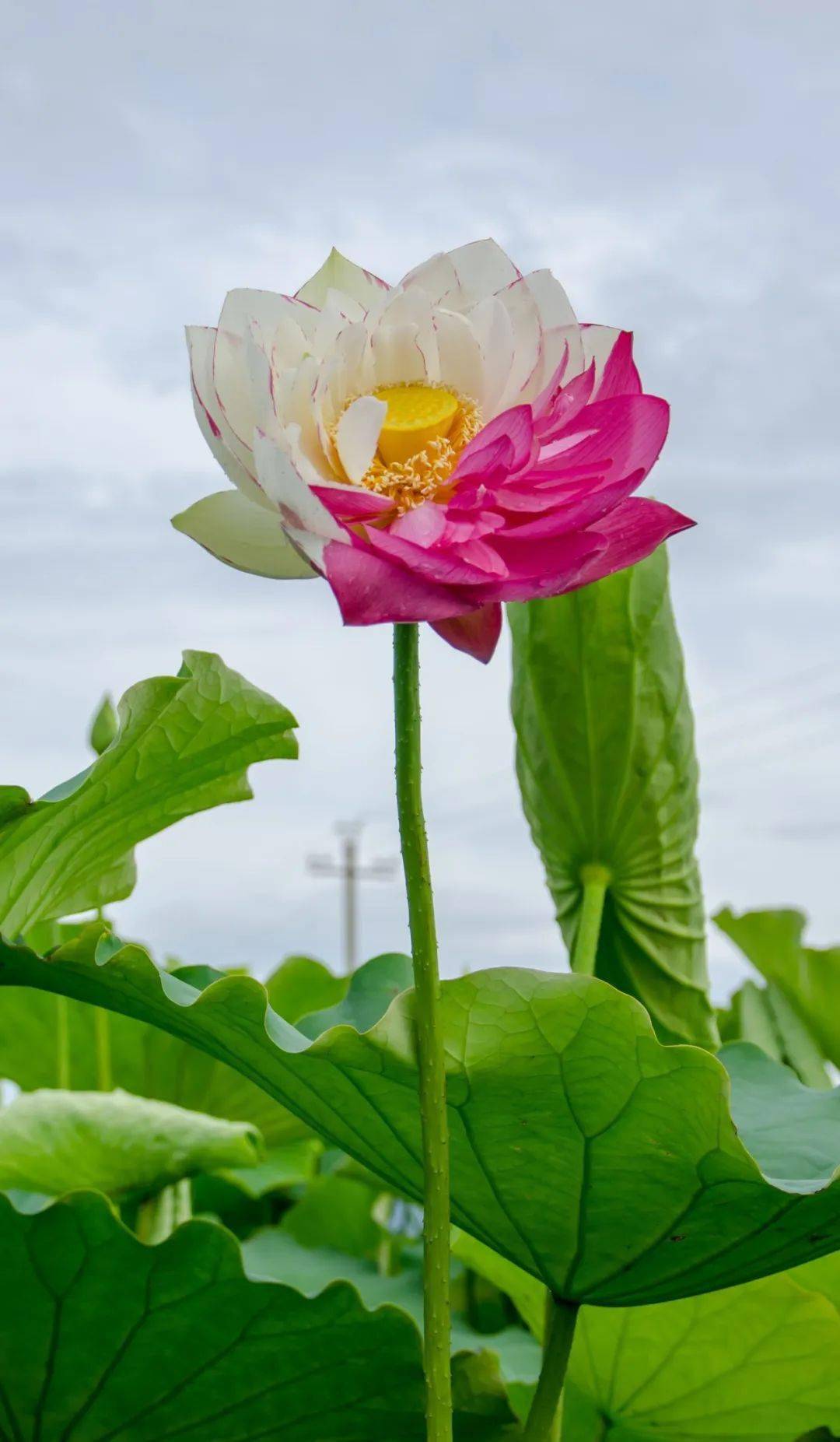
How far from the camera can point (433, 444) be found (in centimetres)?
44

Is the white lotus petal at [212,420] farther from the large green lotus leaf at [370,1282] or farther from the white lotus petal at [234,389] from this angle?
the large green lotus leaf at [370,1282]

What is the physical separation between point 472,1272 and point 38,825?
49cm

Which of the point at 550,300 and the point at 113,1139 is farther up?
the point at 550,300

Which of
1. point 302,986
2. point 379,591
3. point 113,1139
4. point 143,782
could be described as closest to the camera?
point 379,591

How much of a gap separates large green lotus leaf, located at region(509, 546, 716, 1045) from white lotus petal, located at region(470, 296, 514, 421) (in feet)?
0.75

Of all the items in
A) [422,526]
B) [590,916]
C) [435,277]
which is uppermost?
[435,277]

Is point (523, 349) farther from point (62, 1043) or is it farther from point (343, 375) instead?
point (62, 1043)

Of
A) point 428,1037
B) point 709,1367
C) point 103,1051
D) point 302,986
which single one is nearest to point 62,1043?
point 103,1051

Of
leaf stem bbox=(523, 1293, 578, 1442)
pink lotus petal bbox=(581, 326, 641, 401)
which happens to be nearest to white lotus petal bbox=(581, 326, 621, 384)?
pink lotus petal bbox=(581, 326, 641, 401)

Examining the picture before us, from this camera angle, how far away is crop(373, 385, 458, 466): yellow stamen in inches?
17.2

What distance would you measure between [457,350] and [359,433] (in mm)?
69

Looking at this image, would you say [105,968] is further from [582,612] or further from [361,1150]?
[582,612]

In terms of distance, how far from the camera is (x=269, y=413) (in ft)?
1.33

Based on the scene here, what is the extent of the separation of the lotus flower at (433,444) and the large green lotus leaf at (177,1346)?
10.3 inches
